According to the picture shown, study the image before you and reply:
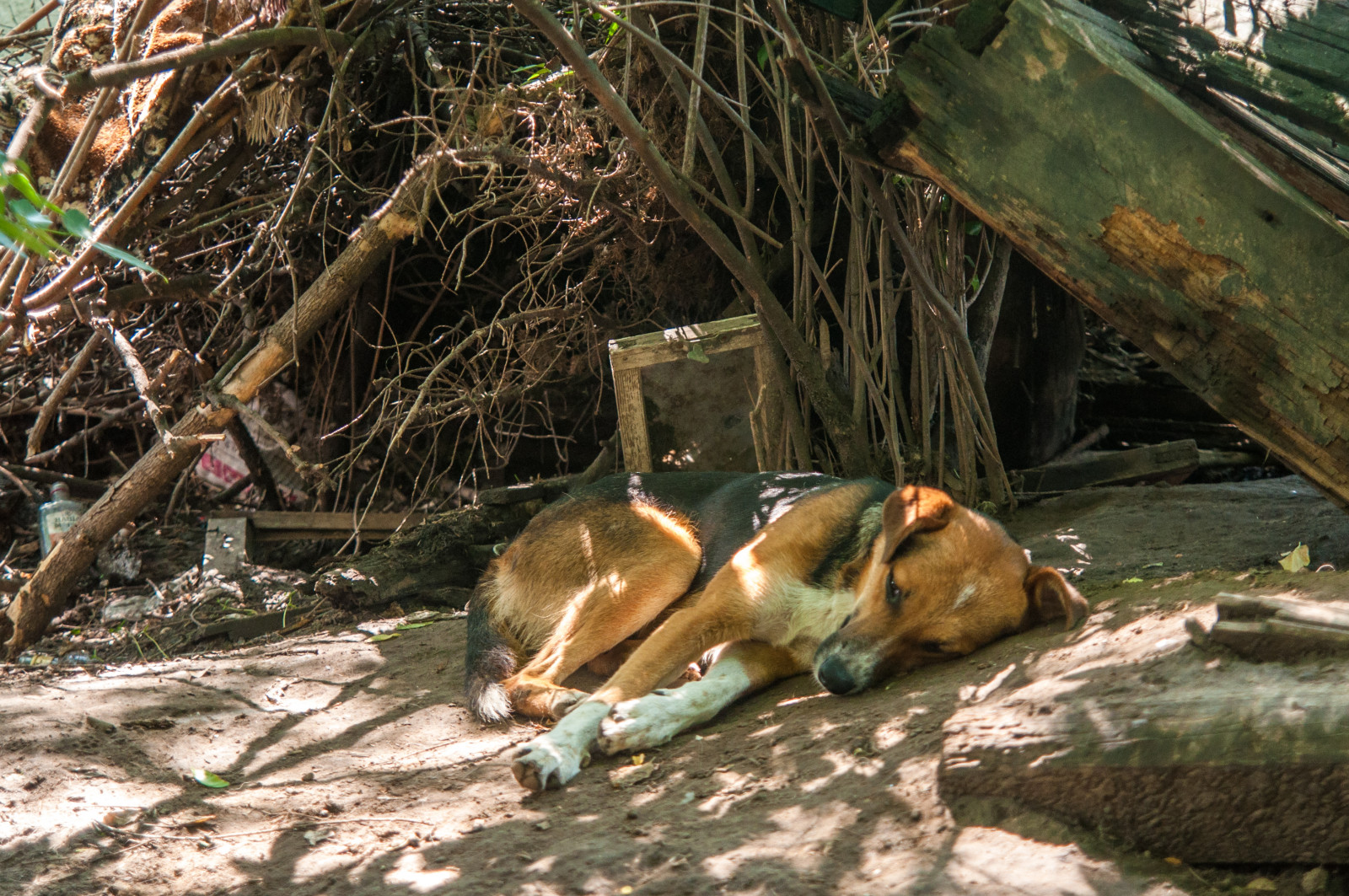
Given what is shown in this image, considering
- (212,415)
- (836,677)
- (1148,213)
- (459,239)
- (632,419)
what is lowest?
(836,677)

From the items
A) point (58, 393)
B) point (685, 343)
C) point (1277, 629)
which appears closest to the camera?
point (1277, 629)

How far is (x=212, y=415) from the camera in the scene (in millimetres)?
5320

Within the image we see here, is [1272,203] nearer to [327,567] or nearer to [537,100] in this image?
[537,100]

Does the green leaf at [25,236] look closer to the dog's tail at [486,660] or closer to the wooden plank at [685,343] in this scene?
the dog's tail at [486,660]

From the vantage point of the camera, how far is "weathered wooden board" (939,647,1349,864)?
1921 millimetres

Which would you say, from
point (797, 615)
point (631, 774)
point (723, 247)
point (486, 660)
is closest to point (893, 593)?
point (797, 615)

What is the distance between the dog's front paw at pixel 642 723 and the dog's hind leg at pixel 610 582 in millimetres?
490

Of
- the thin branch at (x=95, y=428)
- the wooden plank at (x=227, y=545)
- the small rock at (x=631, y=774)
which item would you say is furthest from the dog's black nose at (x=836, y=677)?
the thin branch at (x=95, y=428)

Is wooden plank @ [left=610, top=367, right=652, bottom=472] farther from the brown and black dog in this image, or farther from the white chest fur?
the white chest fur

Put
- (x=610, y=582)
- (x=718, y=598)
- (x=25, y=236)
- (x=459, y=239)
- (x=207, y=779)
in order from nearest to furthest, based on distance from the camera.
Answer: (x=25, y=236) < (x=207, y=779) < (x=718, y=598) < (x=610, y=582) < (x=459, y=239)

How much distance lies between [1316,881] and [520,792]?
77.5 inches

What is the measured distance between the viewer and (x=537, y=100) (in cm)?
576

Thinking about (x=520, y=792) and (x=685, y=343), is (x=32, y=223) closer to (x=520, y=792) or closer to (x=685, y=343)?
(x=520, y=792)

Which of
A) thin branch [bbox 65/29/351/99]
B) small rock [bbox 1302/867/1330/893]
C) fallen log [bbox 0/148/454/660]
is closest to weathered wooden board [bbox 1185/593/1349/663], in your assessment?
small rock [bbox 1302/867/1330/893]
